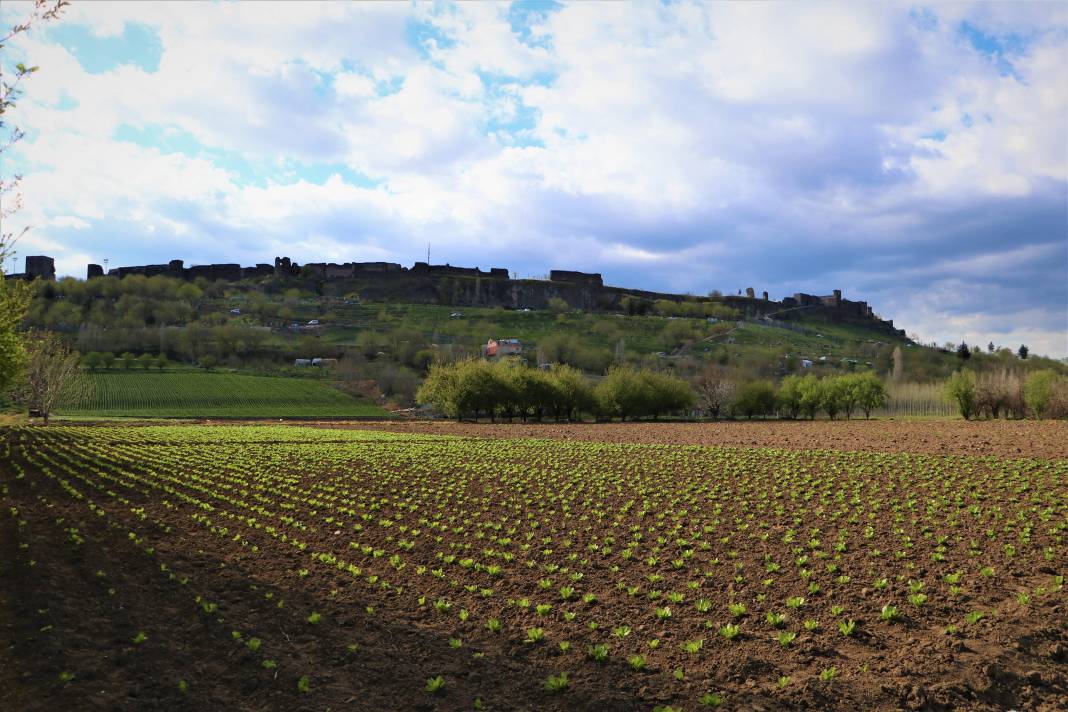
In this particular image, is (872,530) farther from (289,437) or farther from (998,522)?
(289,437)

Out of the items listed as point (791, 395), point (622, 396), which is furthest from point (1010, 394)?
point (622, 396)

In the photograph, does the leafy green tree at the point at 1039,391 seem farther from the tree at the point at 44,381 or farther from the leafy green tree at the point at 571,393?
the tree at the point at 44,381

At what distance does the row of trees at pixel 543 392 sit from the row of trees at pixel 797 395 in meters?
5.99

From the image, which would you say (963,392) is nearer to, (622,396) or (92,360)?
(622,396)

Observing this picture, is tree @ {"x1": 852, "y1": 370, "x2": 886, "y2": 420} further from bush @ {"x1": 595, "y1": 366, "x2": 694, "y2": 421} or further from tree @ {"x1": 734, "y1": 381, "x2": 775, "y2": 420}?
bush @ {"x1": 595, "y1": 366, "x2": 694, "y2": 421}

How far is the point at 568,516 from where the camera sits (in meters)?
20.2

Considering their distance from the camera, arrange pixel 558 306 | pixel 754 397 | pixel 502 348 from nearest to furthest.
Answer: pixel 754 397 → pixel 502 348 → pixel 558 306

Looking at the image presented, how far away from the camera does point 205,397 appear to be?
90500 mm

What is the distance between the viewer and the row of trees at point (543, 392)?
72.6 m

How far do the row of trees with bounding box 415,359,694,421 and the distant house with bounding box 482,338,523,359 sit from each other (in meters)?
36.6

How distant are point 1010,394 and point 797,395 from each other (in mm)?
21950

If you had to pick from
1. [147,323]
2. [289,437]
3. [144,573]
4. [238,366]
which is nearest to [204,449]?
[289,437]

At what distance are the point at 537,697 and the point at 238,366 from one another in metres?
120

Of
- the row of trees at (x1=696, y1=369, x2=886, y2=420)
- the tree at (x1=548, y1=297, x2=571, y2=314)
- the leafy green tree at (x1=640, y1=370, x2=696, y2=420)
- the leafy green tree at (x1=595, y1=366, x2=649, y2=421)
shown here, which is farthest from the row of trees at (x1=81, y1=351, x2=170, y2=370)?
the tree at (x1=548, y1=297, x2=571, y2=314)
